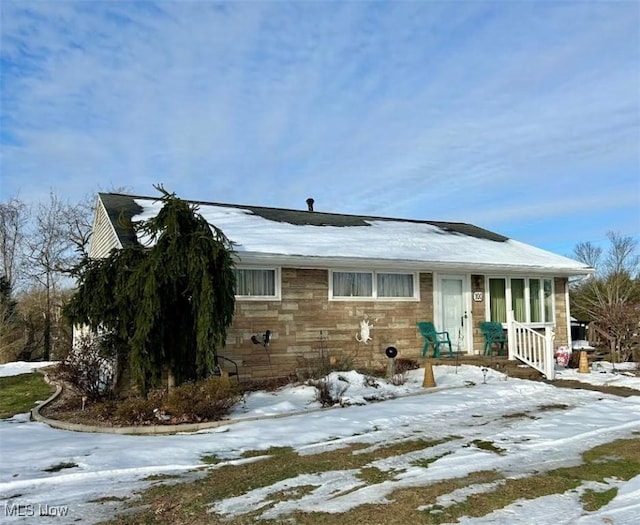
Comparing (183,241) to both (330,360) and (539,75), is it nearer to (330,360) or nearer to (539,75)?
(330,360)

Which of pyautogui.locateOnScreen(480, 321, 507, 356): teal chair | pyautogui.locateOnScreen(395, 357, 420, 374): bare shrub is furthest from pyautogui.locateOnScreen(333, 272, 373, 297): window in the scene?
pyautogui.locateOnScreen(480, 321, 507, 356): teal chair

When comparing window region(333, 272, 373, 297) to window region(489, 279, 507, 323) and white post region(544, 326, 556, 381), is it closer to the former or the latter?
window region(489, 279, 507, 323)

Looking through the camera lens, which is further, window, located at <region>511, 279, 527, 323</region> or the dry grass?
window, located at <region>511, 279, 527, 323</region>

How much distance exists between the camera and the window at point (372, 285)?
1152cm

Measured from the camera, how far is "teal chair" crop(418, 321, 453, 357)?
11930mm

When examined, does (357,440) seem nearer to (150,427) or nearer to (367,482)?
(367,482)

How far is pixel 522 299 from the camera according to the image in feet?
44.6

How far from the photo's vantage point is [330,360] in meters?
10.9

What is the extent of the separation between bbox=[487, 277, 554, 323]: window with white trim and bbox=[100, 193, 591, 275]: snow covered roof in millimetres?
518

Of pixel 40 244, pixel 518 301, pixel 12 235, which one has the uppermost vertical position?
pixel 12 235

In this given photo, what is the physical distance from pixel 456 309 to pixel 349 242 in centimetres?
313

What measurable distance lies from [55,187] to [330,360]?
26.1m

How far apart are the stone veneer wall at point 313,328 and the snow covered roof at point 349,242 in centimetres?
55

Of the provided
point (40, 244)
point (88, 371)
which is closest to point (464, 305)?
point (88, 371)
